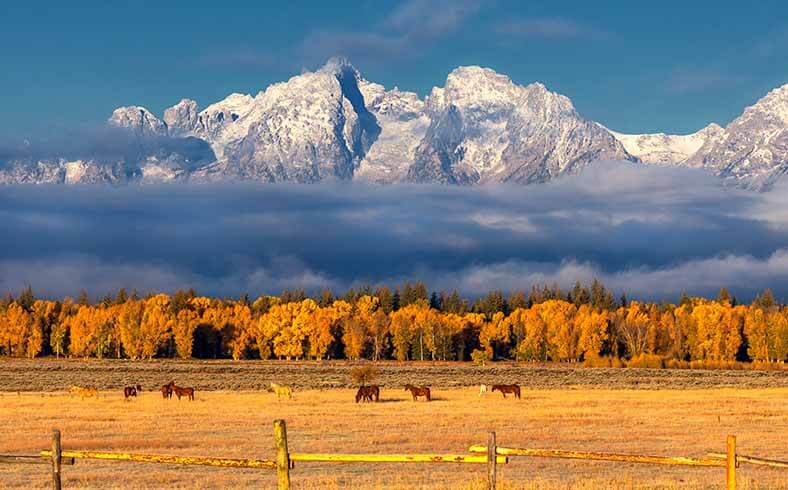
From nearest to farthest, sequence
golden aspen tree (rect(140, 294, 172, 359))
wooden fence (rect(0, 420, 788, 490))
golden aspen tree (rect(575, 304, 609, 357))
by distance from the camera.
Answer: wooden fence (rect(0, 420, 788, 490)), golden aspen tree (rect(140, 294, 172, 359)), golden aspen tree (rect(575, 304, 609, 357))

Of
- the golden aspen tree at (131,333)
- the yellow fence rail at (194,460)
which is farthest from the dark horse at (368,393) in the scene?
the golden aspen tree at (131,333)

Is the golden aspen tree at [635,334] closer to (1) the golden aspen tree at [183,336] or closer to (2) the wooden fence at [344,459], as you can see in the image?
(1) the golden aspen tree at [183,336]

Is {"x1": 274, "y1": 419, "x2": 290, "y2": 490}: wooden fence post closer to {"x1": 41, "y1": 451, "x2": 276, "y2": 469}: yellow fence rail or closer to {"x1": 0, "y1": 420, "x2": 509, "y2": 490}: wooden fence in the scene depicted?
{"x1": 0, "y1": 420, "x2": 509, "y2": 490}: wooden fence

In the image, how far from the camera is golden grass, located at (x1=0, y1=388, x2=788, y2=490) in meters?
28.1

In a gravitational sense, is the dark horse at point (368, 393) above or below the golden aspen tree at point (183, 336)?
below

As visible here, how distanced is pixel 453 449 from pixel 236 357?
16529 cm

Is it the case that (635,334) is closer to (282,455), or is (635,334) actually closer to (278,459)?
(278,459)

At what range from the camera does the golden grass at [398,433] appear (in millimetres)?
28141

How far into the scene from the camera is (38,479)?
28359mm

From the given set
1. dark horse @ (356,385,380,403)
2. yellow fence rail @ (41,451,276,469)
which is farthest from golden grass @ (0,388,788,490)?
yellow fence rail @ (41,451,276,469)

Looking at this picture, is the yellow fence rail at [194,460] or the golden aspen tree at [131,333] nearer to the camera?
the yellow fence rail at [194,460]

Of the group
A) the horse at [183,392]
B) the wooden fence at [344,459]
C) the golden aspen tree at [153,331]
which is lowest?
the horse at [183,392]

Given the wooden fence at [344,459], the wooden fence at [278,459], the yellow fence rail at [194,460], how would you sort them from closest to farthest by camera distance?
1. the wooden fence at [278,459]
2. the wooden fence at [344,459]
3. the yellow fence rail at [194,460]

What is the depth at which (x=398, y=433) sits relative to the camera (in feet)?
136
